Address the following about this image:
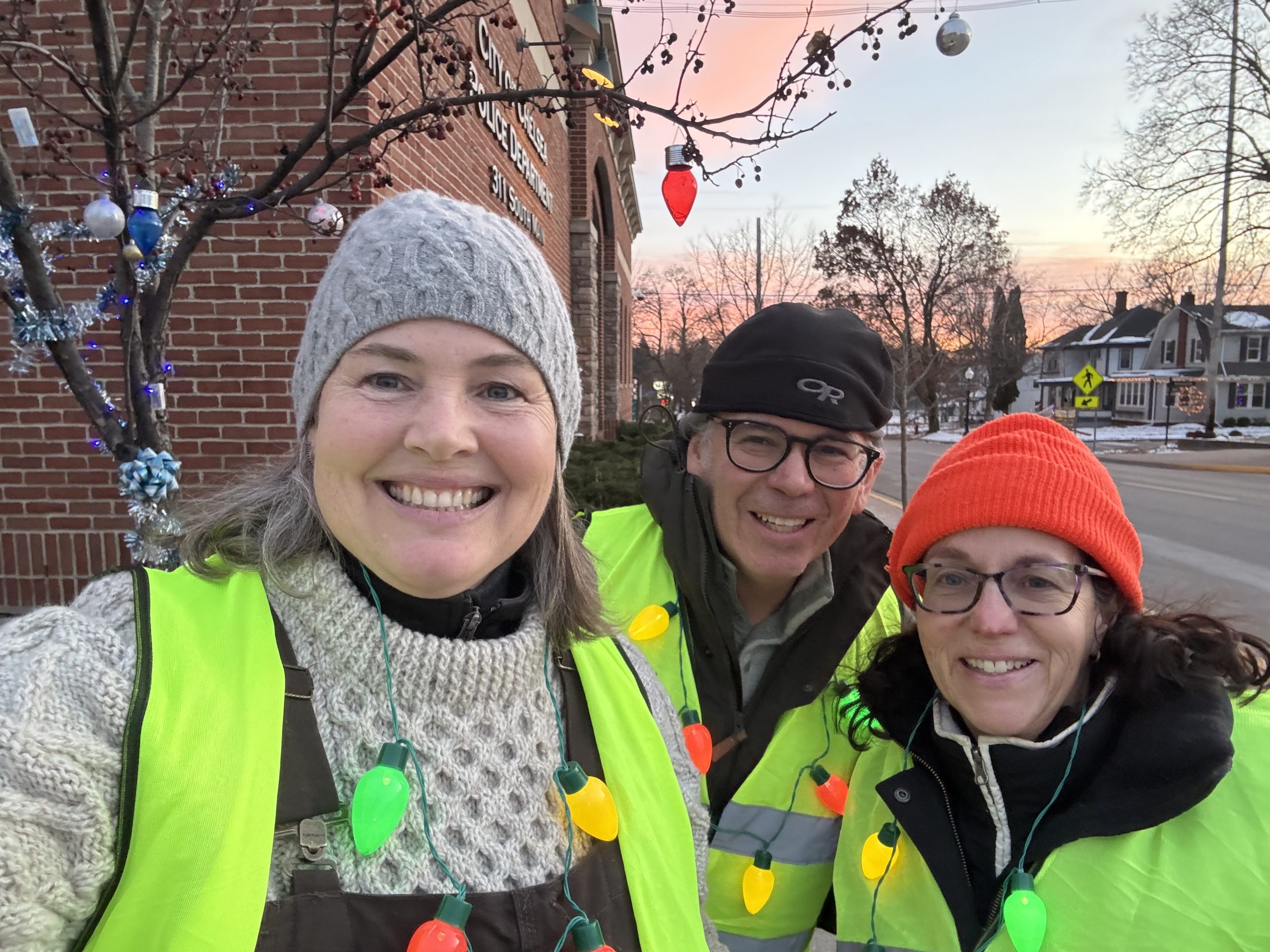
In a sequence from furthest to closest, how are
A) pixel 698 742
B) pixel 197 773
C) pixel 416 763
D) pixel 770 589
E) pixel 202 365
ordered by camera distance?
pixel 202 365, pixel 770 589, pixel 698 742, pixel 416 763, pixel 197 773

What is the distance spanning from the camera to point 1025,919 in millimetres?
1500

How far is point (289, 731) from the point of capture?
1.16 m

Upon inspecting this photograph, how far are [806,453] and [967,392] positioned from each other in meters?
53.0

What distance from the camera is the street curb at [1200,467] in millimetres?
21062

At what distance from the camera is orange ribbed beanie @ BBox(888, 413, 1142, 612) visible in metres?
1.72

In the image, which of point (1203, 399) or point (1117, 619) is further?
point (1203, 399)

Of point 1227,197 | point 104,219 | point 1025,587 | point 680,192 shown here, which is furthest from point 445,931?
point 1227,197

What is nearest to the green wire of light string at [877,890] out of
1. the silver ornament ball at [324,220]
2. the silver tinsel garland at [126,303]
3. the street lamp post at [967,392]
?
the silver tinsel garland at [126,303]

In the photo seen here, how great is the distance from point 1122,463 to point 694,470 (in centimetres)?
2714

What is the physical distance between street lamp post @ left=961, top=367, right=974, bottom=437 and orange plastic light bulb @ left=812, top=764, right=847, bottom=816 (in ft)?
160

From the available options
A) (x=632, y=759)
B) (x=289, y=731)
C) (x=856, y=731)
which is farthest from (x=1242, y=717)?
(x=289, y=731)

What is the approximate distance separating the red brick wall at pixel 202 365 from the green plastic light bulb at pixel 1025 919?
418cm

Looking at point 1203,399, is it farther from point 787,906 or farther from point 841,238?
point 787,906

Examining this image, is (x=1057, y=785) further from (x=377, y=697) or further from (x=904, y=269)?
(x=904, y=269)
